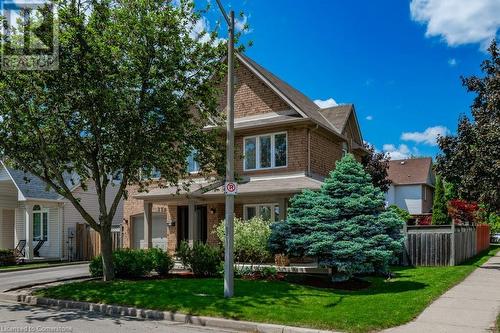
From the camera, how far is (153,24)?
521 inches

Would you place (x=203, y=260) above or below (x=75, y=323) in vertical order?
above

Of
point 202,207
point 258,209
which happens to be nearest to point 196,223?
point 202,207

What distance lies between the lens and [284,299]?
11.5 metres

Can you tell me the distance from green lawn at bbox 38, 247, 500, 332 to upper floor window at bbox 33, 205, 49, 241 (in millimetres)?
16723

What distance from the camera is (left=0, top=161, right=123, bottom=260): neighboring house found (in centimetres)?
2752

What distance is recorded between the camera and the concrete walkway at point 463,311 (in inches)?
357

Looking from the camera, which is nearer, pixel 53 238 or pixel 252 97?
pixel 252 97

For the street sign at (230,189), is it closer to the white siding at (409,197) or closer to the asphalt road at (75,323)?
the asphalt road at (75,323)

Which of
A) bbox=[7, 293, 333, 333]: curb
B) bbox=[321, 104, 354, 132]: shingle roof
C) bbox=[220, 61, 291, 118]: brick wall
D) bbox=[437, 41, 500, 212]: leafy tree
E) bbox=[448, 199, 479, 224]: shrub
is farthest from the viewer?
bbox=[448, 199, 479, 224]: shrub

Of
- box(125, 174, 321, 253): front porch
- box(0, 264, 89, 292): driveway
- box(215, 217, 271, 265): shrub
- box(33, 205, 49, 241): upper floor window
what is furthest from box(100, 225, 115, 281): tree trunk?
box(33, 205, 49, 241): upper floor window

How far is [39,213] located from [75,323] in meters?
22.4

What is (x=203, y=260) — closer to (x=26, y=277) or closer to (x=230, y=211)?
(x=230, y=211)

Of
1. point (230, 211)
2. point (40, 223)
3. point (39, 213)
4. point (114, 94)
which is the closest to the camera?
point (230, 211)

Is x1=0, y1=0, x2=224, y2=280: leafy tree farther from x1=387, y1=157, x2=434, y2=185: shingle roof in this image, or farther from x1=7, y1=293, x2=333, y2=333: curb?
Answer: x1=387, y1=157, x2=434, y2=185: shingle roof
